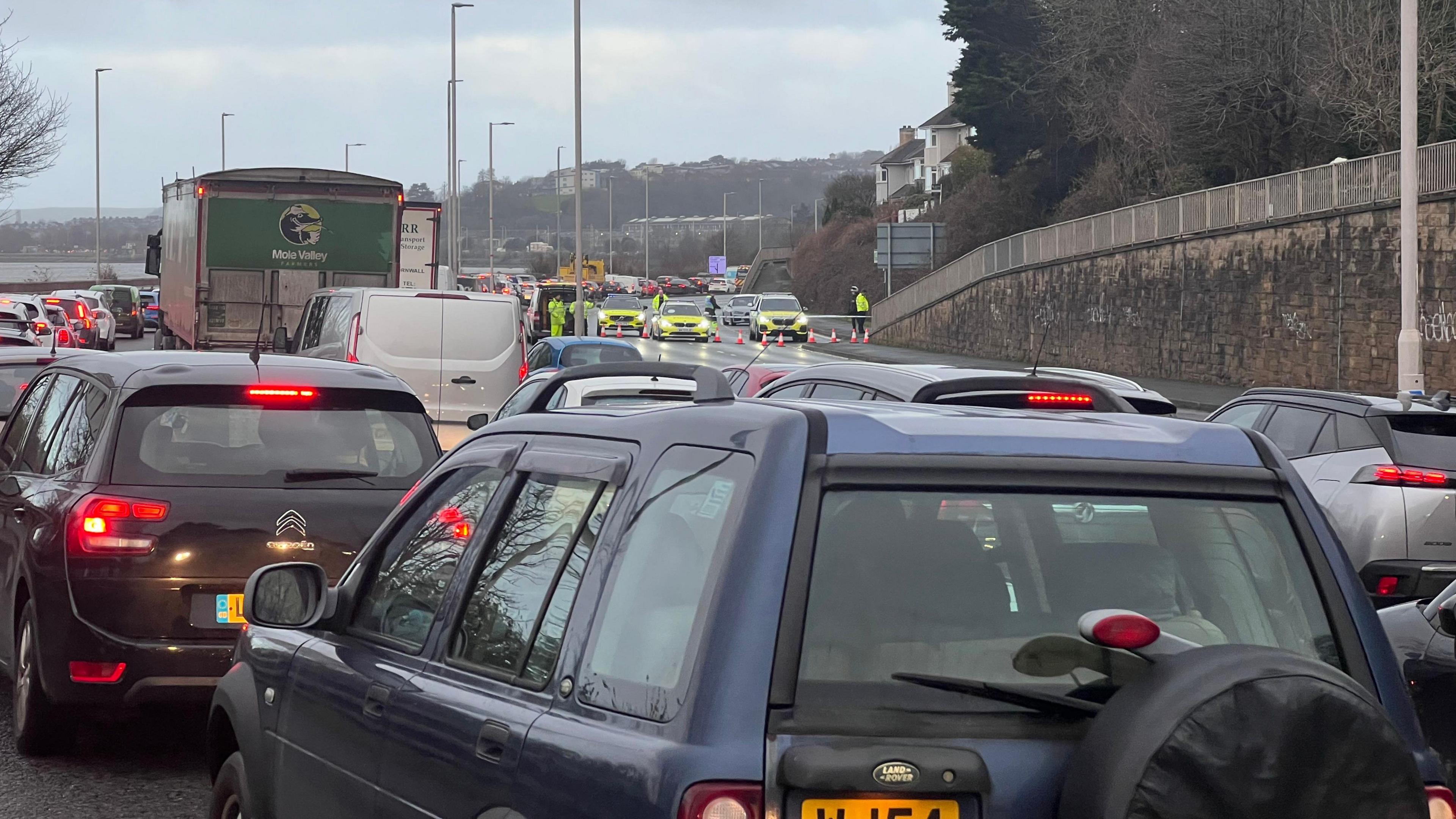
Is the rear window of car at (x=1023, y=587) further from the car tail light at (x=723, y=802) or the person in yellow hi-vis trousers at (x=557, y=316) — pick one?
the person in yellow hi-vis trousers at (x=557, y=316)

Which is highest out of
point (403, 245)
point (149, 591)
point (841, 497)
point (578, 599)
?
point (403, 245)

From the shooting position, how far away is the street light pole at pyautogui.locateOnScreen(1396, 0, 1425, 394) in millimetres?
23781

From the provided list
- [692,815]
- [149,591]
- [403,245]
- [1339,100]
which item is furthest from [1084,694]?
[1339,100]

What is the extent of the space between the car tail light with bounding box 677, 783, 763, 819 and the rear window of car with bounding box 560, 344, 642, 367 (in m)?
18.0

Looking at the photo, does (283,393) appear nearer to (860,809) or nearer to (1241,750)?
(860,809)

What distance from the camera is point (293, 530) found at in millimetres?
7137

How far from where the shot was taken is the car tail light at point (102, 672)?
6988 millimetres

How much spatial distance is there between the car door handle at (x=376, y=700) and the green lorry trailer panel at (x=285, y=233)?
2203cm

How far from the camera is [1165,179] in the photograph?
56.0 metres

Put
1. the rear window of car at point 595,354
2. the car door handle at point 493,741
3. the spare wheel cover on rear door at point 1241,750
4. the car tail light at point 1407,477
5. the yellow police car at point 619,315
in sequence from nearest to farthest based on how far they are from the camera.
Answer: the spare wheel cover on rear door at point 1241,750, the car door handle at point 493,741, the car tail light at point 1407,477, the rear window of car at point 595,354, the yellow police car at point 619,315

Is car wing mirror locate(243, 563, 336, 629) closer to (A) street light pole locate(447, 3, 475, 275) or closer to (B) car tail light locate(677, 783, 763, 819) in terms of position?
(B) car tail light locate(677, 783, 763, 819)

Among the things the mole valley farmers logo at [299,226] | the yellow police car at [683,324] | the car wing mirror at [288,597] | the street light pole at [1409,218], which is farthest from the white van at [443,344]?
the yellow police car at [683,324]

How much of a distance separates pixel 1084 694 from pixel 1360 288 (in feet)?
114

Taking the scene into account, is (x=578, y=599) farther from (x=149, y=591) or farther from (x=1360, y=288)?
(x=1360, y=288)
